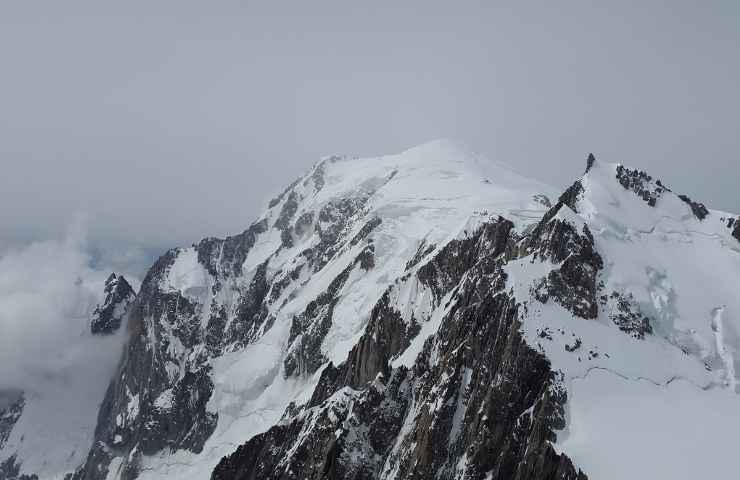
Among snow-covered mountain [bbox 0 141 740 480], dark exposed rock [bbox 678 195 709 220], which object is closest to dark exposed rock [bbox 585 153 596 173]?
snow-covered mountain [bbox 0 141 740 480]

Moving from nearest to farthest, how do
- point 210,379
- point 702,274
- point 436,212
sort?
point 702,274 → point 436,212 → point 210,379

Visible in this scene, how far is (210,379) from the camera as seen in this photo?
614 feet

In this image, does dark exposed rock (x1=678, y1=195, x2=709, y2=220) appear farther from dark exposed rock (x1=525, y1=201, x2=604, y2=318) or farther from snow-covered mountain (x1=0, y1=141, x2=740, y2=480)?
dark exposed rock (x1=525, y1=201, x2=604, y2=318)

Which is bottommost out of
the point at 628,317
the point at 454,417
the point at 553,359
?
the point at 454,417

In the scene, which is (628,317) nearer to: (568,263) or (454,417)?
(568,263)

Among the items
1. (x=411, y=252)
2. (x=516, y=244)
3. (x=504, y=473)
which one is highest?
(x=411, y=252)

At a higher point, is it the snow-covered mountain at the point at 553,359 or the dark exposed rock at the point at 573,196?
the dark exposed rock at the point at 573,196

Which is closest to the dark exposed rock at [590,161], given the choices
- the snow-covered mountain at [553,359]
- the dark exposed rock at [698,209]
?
the snow-covered mountain at [553,359]

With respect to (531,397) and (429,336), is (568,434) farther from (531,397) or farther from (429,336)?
(429,336)

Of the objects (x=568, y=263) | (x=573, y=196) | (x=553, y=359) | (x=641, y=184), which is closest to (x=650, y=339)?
(x=568, y=263)

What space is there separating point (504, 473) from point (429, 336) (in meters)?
29.2

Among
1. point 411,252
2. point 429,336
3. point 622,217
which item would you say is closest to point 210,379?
point 411,252

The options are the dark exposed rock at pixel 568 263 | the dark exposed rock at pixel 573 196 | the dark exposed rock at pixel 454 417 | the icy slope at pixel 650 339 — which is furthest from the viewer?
the dark exposed rock at pixel 573 196

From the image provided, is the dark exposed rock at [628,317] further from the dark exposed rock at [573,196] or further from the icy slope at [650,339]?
the dark exposed rock at [573,196]
